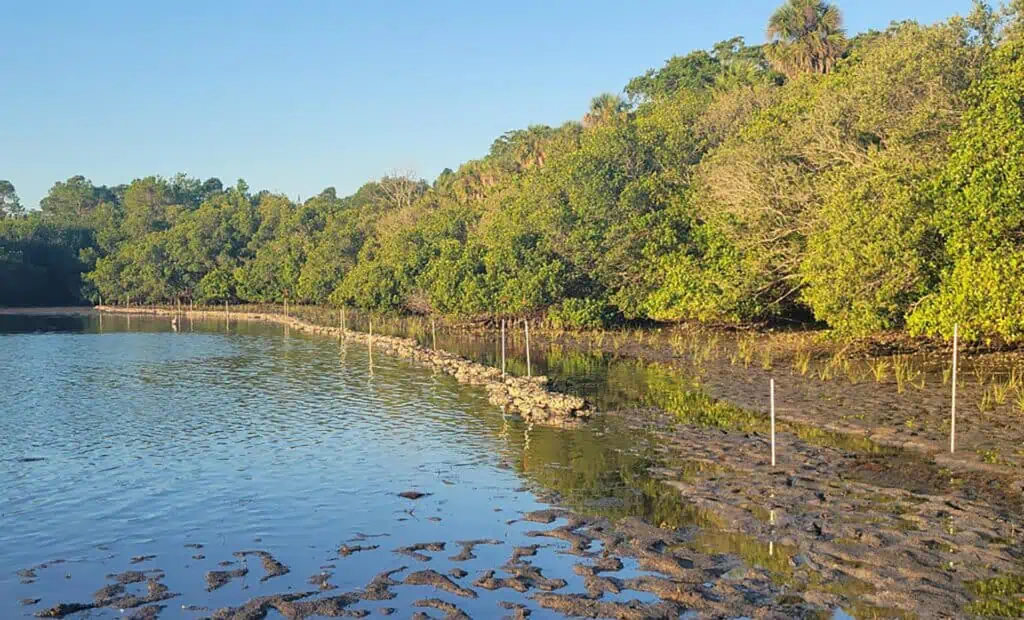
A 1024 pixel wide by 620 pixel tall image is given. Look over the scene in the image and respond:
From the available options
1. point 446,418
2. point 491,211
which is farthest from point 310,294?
point 446,418

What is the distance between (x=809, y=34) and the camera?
66938 mm

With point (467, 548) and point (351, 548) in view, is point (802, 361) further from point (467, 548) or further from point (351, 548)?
point (351, 548)

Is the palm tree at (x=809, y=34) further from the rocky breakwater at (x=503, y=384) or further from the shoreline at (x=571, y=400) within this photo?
the rocky breakwater at (x=503, y=384)

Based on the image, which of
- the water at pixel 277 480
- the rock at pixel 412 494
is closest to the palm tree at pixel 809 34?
the water at pixel 277 480

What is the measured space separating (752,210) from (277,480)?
1090 inches

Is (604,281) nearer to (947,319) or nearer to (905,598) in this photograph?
(947,319)

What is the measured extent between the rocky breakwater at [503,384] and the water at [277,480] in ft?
3.35

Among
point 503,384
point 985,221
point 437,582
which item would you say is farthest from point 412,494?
point 985,221

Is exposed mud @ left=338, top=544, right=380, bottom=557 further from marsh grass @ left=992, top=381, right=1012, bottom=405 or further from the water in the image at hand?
marsh grass @ left=992, top=381, right=1012, bottom=405

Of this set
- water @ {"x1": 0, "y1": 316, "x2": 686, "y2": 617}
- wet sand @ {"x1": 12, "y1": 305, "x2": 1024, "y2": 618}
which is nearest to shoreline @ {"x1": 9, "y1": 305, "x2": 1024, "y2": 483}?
wet sand @ {"x1": 12, "y1": 305, "x2": 1024, "y2": 618}

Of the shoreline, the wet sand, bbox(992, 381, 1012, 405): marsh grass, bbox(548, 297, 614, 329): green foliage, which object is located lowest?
the wet sand

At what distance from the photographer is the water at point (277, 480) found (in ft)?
58.7

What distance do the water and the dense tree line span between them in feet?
45.1

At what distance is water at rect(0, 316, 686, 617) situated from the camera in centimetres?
1791
